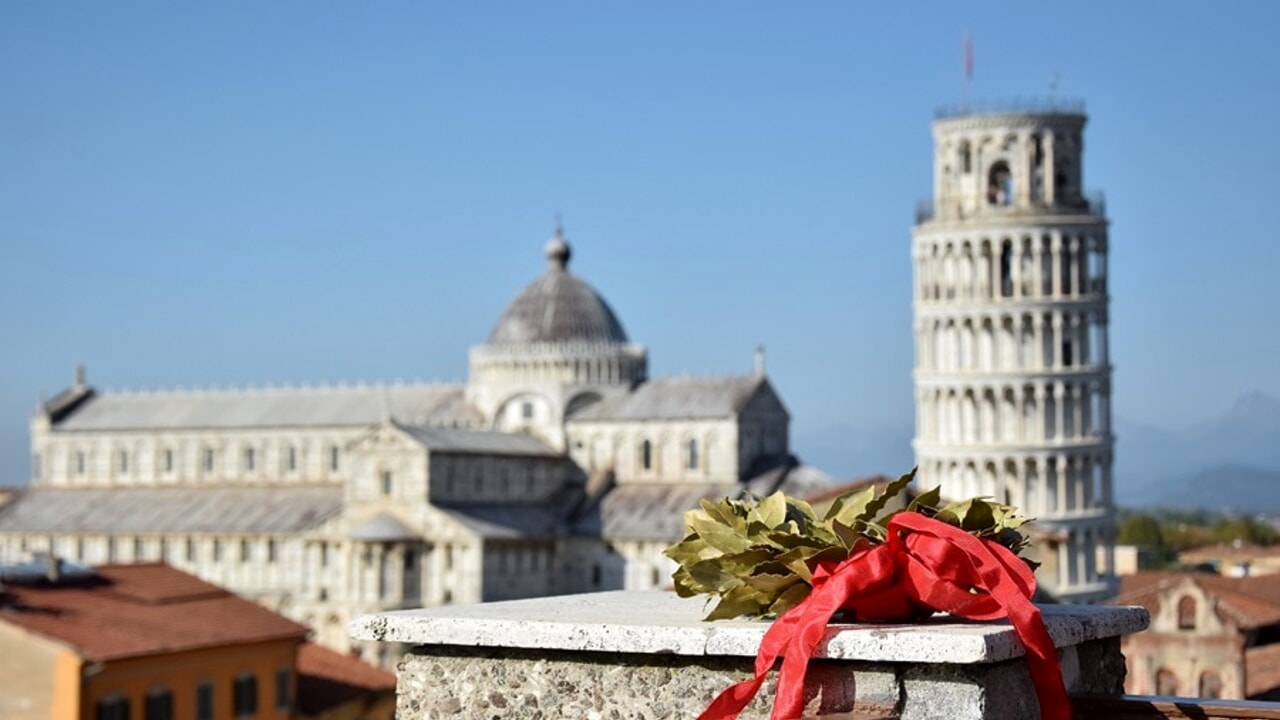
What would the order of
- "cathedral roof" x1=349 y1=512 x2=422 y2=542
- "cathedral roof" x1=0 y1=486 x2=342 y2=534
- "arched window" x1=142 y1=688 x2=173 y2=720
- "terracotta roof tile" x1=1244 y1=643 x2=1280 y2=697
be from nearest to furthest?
"terracotta roof tile" x1=1244 y1=643 x2=1280 y2=697, "arched window" x1=142 y1=688 x2=173 y2=720, "cathedral roof" x1=349 y1=512 x2=422 y2=542, "cathedral roof" x1=0 y1=486 x2=342 y2=534

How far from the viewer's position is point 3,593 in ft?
151

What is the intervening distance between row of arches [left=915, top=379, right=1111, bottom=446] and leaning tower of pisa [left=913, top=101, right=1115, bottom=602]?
38mm

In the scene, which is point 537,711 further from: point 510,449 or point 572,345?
point 572,345

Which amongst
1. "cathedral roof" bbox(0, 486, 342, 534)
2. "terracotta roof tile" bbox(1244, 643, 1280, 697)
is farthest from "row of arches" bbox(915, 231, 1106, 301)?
"terracotta roof tile" bbox(1244, 643, 1280, 697)

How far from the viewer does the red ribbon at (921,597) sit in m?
6.54

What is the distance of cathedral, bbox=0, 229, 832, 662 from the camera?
78.6 m

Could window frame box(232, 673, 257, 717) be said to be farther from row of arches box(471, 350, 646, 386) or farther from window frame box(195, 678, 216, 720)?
row of arches box(471, 350, 646, 386)

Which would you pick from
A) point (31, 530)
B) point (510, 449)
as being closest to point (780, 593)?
point (510, 449)

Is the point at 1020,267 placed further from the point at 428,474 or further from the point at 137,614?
the point at 137,614

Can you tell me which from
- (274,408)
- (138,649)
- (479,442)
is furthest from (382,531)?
(138,649)

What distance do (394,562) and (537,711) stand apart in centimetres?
7105

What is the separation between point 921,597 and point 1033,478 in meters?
74.4

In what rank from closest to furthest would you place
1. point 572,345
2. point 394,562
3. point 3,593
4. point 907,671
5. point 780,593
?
1. point 907,671
2. point 780,593
3. point 3,593
4. point 394,562
5. point 572,345

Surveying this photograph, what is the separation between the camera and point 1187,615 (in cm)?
4088
